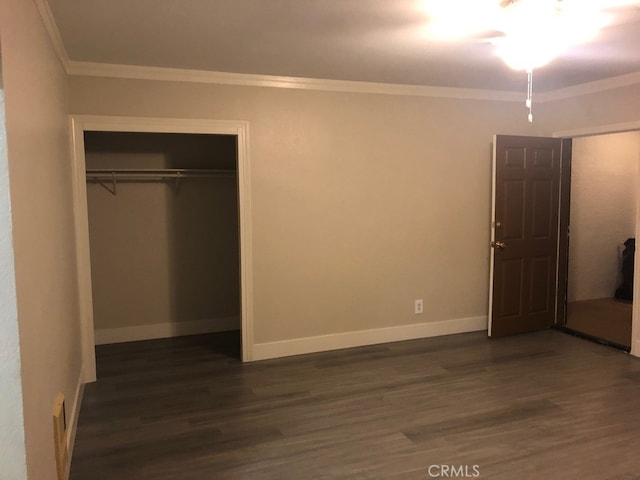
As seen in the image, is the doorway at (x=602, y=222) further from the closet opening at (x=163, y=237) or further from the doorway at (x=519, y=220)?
the closet opening at (x=163, y=237)

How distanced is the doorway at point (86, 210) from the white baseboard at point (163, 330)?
3.25ft

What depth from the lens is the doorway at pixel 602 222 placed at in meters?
6.09

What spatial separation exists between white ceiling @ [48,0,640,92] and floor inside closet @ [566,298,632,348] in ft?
7.76

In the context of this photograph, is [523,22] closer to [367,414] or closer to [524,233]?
[367,414]

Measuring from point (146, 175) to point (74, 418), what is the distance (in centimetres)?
245

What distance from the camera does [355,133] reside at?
14.6ft

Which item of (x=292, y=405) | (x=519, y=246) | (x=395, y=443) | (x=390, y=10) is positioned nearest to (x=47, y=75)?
(x=390, y=10)

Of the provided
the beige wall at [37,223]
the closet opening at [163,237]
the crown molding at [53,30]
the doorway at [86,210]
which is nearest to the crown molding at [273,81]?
the crown molding at [53,30]

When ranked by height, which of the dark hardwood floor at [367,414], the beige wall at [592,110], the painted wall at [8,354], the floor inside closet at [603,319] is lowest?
the dark hardwood floor at [367,414]

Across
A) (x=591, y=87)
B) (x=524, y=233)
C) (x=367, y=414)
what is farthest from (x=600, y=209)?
(x=367, y=414)

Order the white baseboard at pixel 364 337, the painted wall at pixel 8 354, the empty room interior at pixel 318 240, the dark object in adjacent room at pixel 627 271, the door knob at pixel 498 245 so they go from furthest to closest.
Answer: the dark object in adjacent room at pixel 627 271 → the door knob at pixel 498 245 → the white baseboard at pixel 364 337 → the empty room interior at pixel 318 240 → the painted wall at pixel 8 354

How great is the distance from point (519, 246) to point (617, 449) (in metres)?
2.37

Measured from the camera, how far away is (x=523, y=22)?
108 inches

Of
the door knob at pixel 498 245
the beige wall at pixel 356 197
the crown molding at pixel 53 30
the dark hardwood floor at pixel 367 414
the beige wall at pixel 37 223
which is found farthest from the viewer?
the door knob at pixel 498 245
